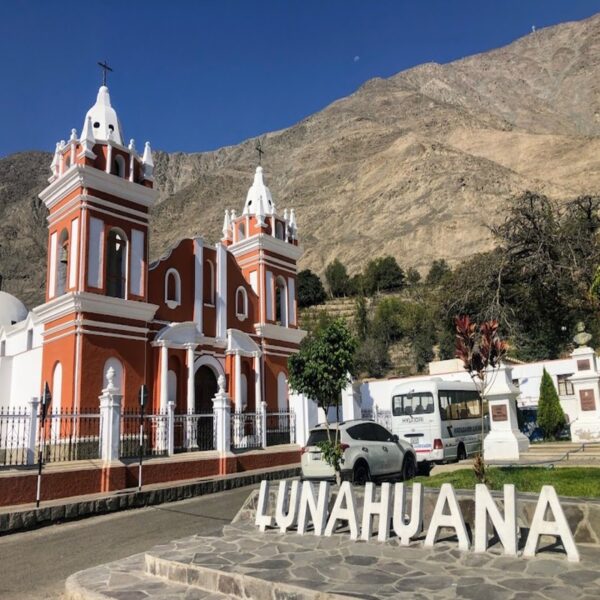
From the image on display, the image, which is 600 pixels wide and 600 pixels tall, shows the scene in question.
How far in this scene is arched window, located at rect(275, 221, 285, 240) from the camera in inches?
1069

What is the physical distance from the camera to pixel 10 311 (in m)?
30.8

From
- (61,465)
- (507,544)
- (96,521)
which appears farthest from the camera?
(61,465)

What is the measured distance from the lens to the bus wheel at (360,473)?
42.7 ft

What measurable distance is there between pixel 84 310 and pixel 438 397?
37.7 ft

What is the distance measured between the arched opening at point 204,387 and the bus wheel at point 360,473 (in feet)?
33.7

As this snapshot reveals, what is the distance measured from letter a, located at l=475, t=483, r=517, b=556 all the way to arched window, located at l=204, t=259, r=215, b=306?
59.6 feet

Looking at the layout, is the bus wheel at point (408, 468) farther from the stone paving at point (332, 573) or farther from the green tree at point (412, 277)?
the green tree at point (412, 277)

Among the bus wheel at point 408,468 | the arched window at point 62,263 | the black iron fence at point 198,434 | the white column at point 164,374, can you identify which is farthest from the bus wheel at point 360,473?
the arched window at point 62,263

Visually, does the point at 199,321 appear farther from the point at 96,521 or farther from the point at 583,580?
the point at 583,580

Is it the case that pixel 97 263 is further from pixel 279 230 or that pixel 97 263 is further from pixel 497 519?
pixel 497 519

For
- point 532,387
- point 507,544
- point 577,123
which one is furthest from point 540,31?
point 507,544

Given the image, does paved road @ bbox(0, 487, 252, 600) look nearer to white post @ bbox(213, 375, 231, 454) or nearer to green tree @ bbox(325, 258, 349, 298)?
white post @ bbox(213, 375, 231, 454)

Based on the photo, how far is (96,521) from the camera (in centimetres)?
1177

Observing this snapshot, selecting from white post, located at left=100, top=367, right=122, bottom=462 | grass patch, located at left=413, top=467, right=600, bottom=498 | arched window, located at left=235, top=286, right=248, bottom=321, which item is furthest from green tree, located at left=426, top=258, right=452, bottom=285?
grass patch, located at left=413, top=467, right=600, bottom=498
